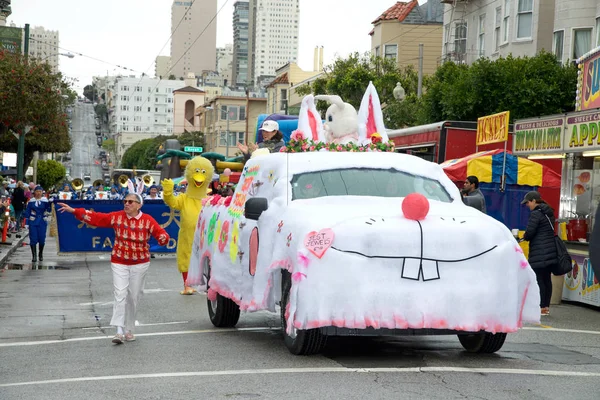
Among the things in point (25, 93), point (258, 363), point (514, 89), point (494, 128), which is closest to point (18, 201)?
point (25, 93)

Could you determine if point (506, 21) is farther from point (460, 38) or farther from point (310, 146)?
point (310, 146)

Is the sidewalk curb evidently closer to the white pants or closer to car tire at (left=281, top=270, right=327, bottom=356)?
the white pants

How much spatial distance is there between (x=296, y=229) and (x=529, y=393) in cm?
243

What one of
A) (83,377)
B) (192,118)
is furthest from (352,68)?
(192,118)

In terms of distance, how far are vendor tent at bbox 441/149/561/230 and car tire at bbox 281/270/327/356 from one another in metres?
11.2

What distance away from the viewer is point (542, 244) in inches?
555

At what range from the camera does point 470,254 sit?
844 centimetres

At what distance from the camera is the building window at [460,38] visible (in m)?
44.5

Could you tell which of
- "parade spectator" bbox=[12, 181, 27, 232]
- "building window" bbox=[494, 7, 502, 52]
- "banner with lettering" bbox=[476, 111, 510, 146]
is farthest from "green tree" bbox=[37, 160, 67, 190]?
"banner with lettering" bbox=[476, 111, 510, 146]

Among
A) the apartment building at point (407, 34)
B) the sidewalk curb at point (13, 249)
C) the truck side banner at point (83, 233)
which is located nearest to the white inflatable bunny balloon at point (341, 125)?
the truck side banner at point (83, 233)

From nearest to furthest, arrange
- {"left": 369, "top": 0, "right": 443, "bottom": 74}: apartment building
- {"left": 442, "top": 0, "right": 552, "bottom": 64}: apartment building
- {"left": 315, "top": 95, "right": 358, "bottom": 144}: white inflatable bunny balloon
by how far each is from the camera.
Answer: {"left": 315, "top": 95, "right": 358, "bottom": 144}: white inflatable bunny balloon → {"left": 442, "top": 0, "right": 552, "bottom": 64}: apartment building → {"left": 369, "top": 0, "right": 443, "bottom": 74}: apartment building

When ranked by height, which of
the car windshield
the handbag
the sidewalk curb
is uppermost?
the car windshield

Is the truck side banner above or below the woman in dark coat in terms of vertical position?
below

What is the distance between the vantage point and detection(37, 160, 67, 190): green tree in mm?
74062
